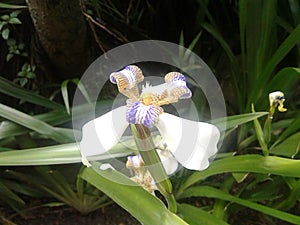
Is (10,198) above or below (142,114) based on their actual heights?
below

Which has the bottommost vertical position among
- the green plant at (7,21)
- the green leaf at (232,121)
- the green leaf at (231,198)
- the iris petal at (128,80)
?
the green leaf at (231,198)

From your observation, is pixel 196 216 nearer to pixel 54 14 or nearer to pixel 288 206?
pixel 288 206

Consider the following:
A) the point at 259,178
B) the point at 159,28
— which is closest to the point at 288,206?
the point at 259,178

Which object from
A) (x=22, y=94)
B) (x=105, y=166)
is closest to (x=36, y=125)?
(x=22, y=94)

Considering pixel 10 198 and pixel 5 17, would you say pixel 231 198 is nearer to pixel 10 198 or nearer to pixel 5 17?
pixel 10 198

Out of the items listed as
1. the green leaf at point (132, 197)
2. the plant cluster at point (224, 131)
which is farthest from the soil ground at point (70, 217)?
the green leaf at point (132, 197)

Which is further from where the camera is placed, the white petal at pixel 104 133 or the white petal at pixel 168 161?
the white petal at pixel 168 161

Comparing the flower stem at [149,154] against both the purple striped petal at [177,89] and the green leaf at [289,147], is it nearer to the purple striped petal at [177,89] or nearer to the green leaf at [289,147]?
the purple striped petal at [177,89]
